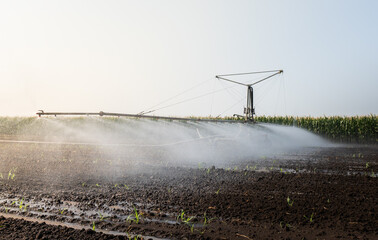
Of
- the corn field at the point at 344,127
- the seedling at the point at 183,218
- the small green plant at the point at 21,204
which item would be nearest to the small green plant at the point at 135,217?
the seedling at the point at 183,218

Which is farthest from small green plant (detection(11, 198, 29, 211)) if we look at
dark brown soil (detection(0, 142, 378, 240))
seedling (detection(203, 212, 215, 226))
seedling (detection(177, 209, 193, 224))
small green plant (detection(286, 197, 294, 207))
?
small green plant (detection(286, 197, 294, 207))

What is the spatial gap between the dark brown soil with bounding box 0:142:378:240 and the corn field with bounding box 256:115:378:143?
19.2 m

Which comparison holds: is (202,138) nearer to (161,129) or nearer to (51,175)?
(51,175)

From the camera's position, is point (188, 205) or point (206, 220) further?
point (188, 205)

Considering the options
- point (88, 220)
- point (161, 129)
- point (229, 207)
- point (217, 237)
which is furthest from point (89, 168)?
point (161, 129)

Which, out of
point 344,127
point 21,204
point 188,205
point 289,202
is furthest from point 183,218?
point 344,127

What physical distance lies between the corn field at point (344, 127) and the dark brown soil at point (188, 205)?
19.2m

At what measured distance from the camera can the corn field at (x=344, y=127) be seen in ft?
83.5

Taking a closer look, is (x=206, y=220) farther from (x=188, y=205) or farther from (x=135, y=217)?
(x=135, y=217)

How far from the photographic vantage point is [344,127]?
26.3 meters

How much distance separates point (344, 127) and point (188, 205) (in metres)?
24.1

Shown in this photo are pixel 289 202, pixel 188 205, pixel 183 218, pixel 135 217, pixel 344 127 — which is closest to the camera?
pixel 183 218

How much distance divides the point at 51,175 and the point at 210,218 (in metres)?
5.91

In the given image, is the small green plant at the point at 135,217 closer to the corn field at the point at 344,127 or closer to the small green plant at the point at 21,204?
the small green plant at the point at 21,204
